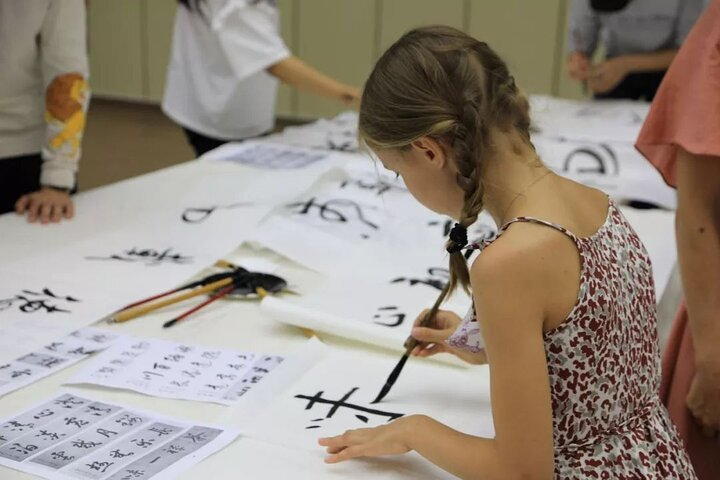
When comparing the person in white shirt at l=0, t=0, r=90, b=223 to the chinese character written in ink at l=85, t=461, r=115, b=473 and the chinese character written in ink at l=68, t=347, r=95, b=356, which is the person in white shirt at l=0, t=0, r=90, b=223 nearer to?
the chinese character written in ink at l=68, t=347, r=95, b=356

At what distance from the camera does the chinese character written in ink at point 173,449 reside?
786 millimetres

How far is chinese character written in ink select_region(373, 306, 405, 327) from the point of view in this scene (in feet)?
3.66

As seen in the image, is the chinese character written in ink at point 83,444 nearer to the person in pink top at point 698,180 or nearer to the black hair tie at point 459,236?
the black hair tie at point 459,236

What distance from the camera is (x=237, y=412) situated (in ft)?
2.85

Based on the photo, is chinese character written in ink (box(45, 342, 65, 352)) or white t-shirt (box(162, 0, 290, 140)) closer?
chinese character written in ink (box(45, 342, 65, 352))

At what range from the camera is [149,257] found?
4.36ft

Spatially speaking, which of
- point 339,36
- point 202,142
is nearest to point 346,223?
point 202,142

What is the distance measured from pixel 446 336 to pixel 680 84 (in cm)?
43

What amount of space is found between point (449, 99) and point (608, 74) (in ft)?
6.23

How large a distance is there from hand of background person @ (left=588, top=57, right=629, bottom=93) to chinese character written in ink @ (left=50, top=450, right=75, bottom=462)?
209 cm

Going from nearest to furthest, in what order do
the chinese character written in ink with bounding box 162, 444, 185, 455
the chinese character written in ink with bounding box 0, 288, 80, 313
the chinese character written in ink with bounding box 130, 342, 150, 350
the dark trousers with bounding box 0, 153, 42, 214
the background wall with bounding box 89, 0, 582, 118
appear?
1. the chinese character written in ink with bounding box 162, 444, 185, 455
2. the chinese character written in ink with bounding box 130, 342, 150, 350
3. the chinese character written in ink with bounding box 0, 288, 80, 313
4. the dark trousers with bounding box 0, 153, 42, 214
5. the background wall with bounding box 89, 0, 582, 118

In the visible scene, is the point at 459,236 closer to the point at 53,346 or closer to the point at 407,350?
the point at 407,350

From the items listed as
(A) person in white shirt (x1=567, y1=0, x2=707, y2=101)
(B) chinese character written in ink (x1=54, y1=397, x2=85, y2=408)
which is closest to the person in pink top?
(B) chinese character written in ink (x1=54, y1=397, x2=85, y2=408)

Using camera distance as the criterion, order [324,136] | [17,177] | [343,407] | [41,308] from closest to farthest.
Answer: [343,407]
[41,308]
[17,177]
[324,136]
